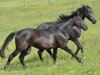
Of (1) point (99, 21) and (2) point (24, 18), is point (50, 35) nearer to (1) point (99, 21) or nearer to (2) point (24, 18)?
(1) point (99, 21)

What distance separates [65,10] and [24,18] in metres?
5.16

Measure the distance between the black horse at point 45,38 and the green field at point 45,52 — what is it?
71 cm

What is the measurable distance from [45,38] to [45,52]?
15.3ft

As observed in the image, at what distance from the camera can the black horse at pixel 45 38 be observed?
13.5 m

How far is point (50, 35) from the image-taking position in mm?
13984

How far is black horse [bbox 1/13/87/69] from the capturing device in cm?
1351

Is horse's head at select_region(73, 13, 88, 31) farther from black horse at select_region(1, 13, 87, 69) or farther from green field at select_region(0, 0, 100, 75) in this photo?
green field at select_region(0, 0, 100, 75)

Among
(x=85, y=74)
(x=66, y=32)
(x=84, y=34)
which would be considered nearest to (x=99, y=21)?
(x=84, y=34)

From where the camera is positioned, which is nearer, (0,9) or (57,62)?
(57,62)

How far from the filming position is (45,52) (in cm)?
1848

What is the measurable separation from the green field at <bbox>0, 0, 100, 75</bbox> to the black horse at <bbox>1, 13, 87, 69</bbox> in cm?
71

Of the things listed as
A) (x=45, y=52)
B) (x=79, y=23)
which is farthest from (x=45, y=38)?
(x=45, y=52)

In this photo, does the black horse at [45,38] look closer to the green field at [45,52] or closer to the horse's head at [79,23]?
the horse's head at [79,23]

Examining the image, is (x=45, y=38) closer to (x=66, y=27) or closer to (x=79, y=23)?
(x=66, y=27)
